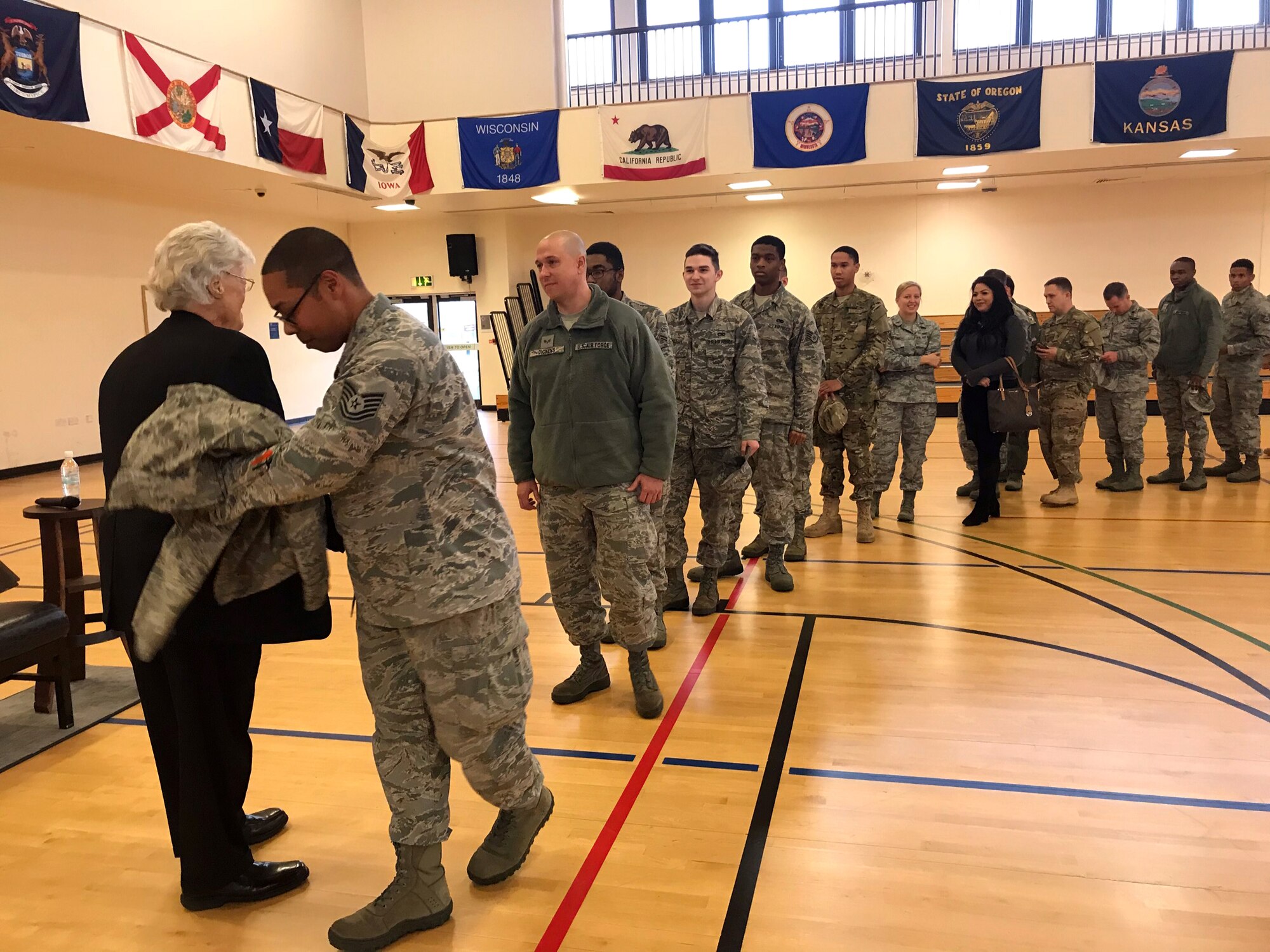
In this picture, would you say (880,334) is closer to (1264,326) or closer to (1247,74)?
(1264,326)

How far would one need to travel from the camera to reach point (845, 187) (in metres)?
13.0

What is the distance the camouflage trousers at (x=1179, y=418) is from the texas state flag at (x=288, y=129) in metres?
9.72

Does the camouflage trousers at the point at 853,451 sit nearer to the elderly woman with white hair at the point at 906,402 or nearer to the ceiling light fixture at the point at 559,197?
the elderly woman with white hair at the point at 906,402

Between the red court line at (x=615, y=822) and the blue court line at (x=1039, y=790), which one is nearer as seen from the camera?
the red court line at (x=615, y=822)

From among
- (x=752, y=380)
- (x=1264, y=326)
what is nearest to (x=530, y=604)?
(x=752, y=380)

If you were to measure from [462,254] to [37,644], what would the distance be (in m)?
12.7

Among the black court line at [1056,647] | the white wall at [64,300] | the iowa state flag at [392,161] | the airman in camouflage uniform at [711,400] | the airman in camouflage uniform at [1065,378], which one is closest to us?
the black court line at [1056,647]

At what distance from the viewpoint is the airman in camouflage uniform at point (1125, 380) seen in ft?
24.1

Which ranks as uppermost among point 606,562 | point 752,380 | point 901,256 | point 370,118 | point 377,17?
point 377,17

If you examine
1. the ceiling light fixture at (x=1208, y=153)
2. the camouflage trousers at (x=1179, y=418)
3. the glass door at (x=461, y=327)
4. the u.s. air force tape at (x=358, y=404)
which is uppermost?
the ceiling light fixture at (x=1208, y=153)

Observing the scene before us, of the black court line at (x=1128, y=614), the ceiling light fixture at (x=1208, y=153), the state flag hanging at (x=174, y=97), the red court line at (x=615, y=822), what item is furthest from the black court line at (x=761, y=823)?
the ceiling light fixture at (x=1208, y=153)

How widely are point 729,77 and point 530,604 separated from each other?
11.2 metres

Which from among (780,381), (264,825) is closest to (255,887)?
(264,825)

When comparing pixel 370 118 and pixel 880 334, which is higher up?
pixel 370 118
